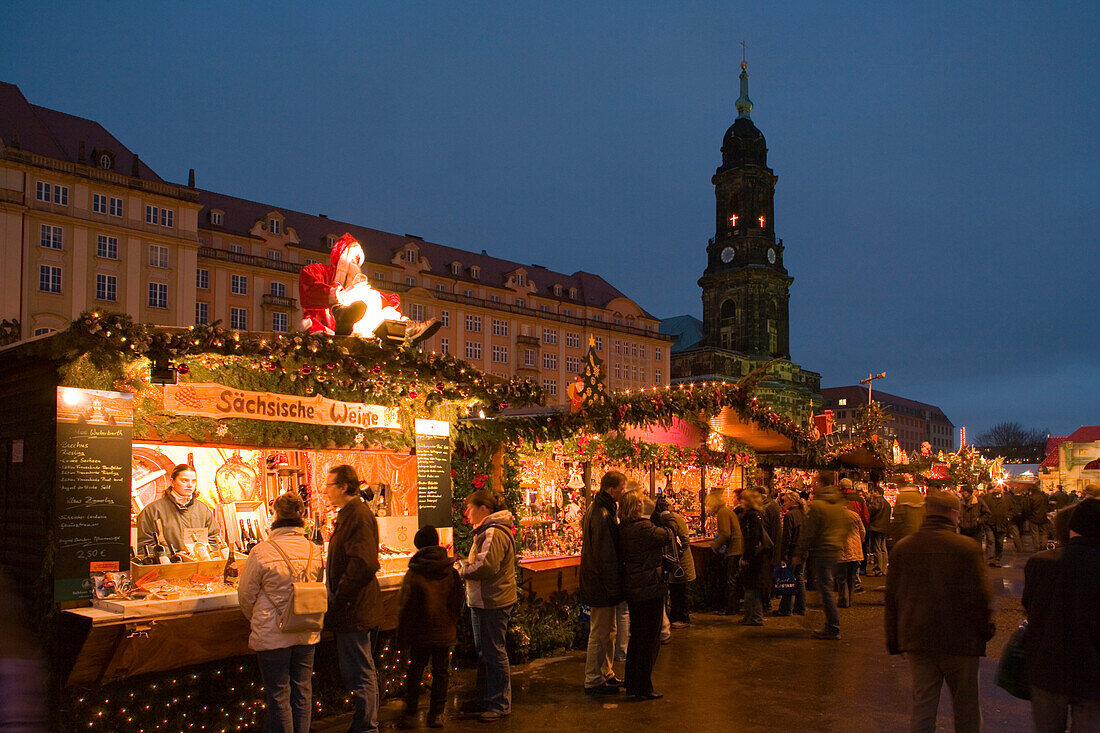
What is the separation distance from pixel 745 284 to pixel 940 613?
80926mm

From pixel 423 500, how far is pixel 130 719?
117 inches

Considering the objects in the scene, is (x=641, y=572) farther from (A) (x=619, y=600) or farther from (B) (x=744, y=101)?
(B) (x=744, y=101)

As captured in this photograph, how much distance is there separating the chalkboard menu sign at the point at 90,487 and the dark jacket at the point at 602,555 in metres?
3.31

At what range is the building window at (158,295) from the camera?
44938mm

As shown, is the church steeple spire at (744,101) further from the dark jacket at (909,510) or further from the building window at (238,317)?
the dark jacket at (909,510)

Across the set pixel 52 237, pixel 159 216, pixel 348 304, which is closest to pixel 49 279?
pixel 52 237

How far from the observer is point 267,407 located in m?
7.01

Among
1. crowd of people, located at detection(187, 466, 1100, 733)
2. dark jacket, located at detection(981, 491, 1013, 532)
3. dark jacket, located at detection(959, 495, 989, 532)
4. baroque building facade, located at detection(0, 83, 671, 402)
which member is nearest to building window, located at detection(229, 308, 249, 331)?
baroque building facade, located at detection(0, 83, 671, 402)

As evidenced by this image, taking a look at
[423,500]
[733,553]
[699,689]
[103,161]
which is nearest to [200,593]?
[423,500]

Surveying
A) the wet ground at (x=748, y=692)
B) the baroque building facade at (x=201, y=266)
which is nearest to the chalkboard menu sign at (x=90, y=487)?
the wet ground at (x=748, y=692)

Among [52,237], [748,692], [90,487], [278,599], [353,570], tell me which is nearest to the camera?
[278,599]

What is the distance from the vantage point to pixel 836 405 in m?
128

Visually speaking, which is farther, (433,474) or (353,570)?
(433,474)

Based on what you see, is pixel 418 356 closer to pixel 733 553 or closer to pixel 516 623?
pixel 516 623
